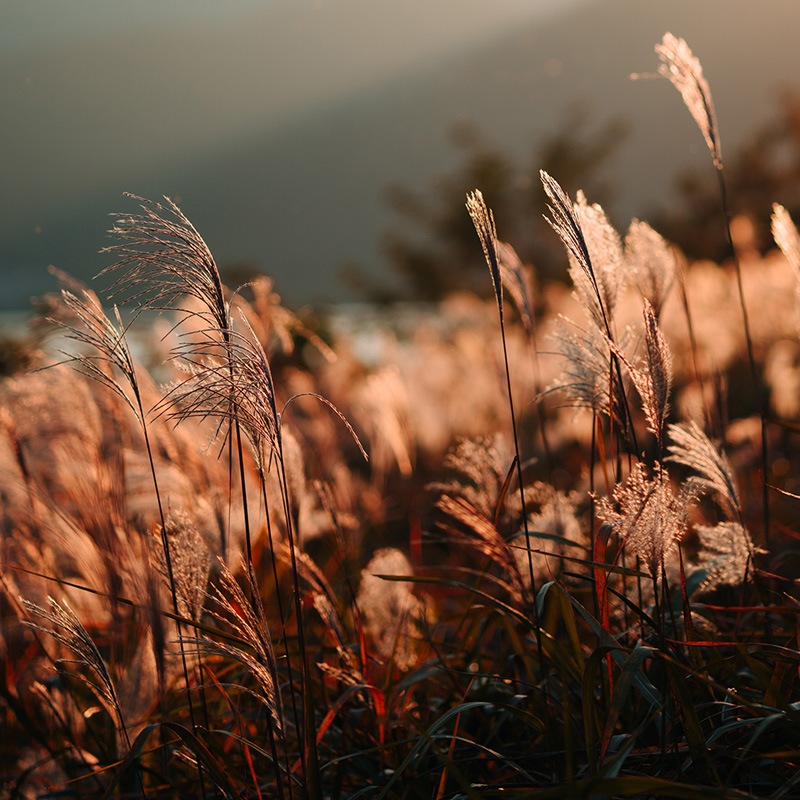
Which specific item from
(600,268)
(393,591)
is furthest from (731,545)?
(393,591)

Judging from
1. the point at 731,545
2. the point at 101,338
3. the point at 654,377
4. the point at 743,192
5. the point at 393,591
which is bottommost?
the point at 393,591

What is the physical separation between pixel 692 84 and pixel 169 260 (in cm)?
122

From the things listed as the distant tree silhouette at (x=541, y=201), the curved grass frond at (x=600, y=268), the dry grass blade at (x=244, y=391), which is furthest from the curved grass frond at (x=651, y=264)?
the distant tree silhouette at (x=541, y=201)

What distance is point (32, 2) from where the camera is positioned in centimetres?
296

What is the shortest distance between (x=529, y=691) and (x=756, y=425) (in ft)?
6.57

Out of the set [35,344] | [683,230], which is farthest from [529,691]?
[683,230]

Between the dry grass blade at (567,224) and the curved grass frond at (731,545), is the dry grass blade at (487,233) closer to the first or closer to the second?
the dry grass blade at (567,224)

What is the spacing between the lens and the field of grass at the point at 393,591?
1057 millimetres

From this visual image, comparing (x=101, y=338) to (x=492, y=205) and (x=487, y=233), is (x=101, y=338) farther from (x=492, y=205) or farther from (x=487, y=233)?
(x=492, y=205)

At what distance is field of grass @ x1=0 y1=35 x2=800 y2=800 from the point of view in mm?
1057

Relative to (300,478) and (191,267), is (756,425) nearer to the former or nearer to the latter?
(300,478)

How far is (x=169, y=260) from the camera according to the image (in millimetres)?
1093

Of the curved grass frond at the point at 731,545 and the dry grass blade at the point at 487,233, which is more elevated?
the dry grass blade at the point at 487,233

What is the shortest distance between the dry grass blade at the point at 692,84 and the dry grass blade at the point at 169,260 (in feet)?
3.73
